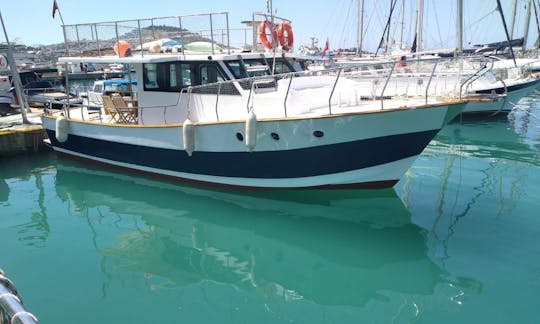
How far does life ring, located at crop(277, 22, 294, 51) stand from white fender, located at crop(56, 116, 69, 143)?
229 inches

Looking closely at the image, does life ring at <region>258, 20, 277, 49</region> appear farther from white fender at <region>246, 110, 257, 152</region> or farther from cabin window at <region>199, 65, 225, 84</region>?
white fender at <region>246, 110, 257, 152</region>

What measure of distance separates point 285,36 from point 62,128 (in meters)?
6.09

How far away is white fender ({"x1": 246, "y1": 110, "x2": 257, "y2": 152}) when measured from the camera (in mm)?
7230

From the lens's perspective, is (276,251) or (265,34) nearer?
(276,251)

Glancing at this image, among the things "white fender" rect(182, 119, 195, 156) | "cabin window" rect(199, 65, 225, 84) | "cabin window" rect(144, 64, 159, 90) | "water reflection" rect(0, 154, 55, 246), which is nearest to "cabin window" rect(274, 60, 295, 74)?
"cabin window" rect(199, 65, 225, 84)

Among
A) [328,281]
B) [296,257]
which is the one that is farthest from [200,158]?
[328,281]

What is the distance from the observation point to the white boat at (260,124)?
277 inches

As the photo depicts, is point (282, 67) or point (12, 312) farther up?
point (282, 67)

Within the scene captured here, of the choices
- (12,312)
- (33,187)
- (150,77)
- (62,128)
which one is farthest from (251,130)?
(62,128)

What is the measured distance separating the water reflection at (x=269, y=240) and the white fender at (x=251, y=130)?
1.33 m

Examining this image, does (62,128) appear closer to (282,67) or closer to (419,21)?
(282,67)

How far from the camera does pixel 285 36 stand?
371 inches

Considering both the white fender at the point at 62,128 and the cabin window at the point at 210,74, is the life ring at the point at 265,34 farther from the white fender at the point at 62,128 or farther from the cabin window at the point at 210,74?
the white fender at the point at 62,128

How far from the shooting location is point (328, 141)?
23.6 feet
